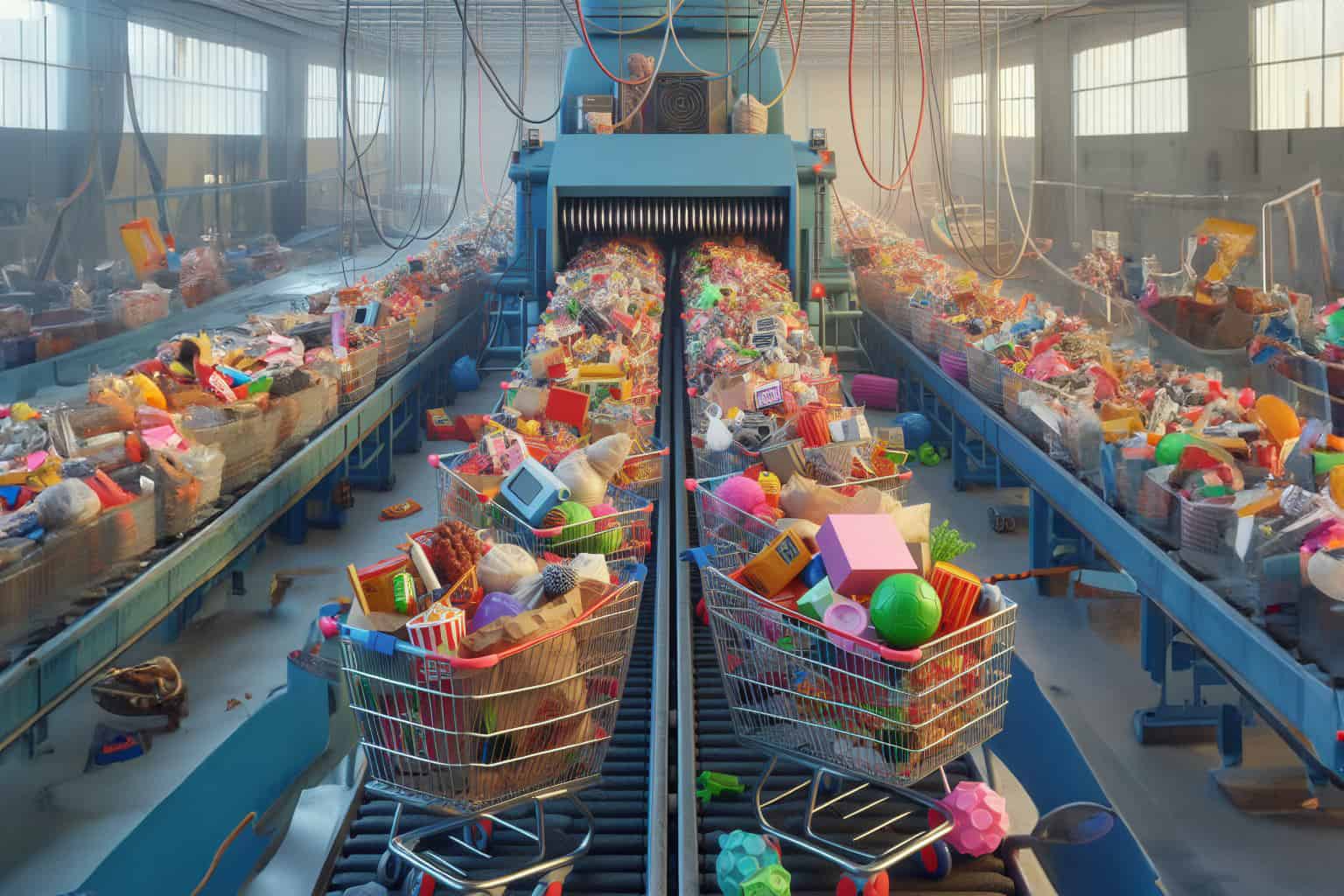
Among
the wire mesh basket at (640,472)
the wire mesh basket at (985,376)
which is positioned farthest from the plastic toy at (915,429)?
the wire mesh basket at (640,472)

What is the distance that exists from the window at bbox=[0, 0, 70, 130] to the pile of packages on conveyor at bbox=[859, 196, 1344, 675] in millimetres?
6155

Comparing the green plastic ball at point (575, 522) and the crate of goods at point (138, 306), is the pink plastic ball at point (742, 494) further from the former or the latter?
the crate of goods at point (138, 306)

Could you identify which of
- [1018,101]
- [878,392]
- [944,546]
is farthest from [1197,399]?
[1018,101]

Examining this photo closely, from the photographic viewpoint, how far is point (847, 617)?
9.76 feet

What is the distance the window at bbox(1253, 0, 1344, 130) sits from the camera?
8.49m

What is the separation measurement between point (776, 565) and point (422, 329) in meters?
6.22

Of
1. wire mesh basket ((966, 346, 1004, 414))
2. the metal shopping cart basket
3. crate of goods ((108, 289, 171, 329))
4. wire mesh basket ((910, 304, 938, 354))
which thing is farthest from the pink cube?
crate of goods ((108, 289, 171, 329))

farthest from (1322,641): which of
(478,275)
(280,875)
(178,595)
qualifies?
(478,275)

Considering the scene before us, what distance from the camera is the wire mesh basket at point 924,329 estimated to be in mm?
8664

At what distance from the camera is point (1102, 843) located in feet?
Answer: 10.2

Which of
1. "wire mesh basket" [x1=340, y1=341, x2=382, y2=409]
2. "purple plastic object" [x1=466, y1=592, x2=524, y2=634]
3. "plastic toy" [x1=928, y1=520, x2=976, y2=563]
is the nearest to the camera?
"purple plastic object" [x1=466, y1=592, x2=524, y2=634]

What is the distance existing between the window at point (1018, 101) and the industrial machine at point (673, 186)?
8049 millimetres

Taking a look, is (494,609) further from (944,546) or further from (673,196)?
(673,196)

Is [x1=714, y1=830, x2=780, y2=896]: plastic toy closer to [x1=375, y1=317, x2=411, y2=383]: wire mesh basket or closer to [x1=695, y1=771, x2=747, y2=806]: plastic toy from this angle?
[x1=695, y1=771, x2=747, y2=806]: plastic toy
